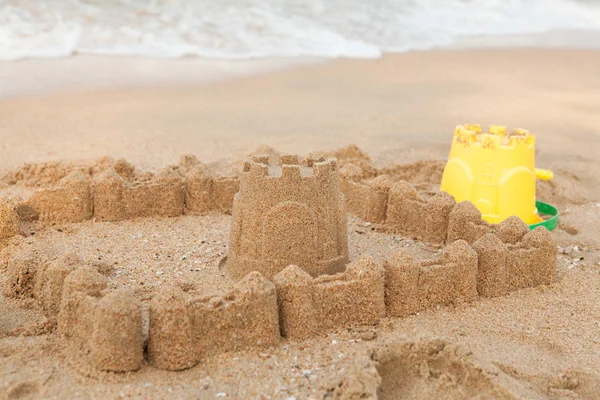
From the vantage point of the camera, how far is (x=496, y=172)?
4742mm

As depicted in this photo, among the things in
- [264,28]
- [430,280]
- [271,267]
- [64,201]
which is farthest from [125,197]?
[264,28]

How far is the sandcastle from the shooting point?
2971mm

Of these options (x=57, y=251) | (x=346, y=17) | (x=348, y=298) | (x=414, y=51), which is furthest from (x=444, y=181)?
(x=346, y=17)

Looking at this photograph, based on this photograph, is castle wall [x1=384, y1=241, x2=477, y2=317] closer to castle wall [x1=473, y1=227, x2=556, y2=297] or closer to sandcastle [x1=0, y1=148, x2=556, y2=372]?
sandcastle [x1=0, y1=148, x2=556, y2=372]

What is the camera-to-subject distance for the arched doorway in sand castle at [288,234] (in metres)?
3.71

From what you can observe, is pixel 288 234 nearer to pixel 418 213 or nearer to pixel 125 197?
pixel 418 213

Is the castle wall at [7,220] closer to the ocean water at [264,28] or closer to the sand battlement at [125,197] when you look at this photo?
the sand battlement at [125,197]

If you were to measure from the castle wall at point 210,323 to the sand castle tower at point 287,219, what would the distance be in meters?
0.62

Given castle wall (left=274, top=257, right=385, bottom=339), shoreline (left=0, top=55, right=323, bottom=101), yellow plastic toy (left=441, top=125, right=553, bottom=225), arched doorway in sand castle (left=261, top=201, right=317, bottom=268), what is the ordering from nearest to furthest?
castle wall (left=274, top=257, right=385, bottom=339) → arched doorway in sand castle (left=261, top=201, right=317, bottom=268) → yellow plastic toy (left=441, top=125, right=553, bottom=225) → shoreline (left=0, top=55, right=323, bottom=101)

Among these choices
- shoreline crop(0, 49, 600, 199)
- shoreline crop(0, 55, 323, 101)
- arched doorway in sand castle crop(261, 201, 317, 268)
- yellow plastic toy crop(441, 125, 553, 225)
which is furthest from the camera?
shoreline crop(0, 55, 323, 101)

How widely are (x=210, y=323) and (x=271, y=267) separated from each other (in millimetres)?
793

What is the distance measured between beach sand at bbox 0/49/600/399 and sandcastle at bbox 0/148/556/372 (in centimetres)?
9

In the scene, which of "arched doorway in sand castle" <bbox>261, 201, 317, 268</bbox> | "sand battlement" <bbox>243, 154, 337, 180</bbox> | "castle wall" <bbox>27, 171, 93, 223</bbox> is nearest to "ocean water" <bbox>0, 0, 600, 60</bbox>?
"castle wall" <bbox>27, 171, 93, 223</bbox>

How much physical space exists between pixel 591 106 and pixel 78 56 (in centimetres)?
719
